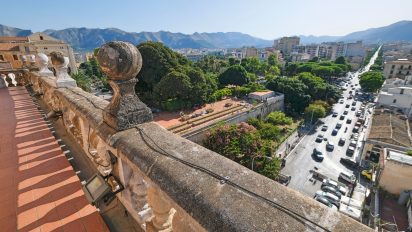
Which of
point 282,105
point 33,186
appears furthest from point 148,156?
point 282,105

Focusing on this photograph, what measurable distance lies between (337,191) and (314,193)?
2097 mm

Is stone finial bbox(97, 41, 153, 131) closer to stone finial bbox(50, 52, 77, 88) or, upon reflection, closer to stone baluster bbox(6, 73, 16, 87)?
stone finial bbox(50, 52, 77, 88)

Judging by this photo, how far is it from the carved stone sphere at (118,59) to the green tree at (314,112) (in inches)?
1428

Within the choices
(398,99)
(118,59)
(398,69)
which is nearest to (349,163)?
(398,99)

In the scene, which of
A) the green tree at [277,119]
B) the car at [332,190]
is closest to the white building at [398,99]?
the green tree at [277,119]

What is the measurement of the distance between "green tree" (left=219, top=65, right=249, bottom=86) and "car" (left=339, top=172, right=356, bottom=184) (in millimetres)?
23532

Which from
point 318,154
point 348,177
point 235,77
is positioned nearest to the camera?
point 348,177

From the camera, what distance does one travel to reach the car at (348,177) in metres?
20.2

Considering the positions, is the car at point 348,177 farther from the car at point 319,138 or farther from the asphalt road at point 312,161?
the car at point 319,138

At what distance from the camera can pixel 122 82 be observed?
6.81ft

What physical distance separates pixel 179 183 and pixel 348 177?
24.9m

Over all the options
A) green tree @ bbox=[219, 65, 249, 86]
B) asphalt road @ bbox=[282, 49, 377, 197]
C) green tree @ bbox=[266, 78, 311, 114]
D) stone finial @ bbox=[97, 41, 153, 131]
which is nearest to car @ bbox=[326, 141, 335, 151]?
asphalt road @ bbox=[282, 49, 377, 197]

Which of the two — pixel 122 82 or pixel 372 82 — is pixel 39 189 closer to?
pixel 122 82

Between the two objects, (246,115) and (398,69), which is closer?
(246,115)
